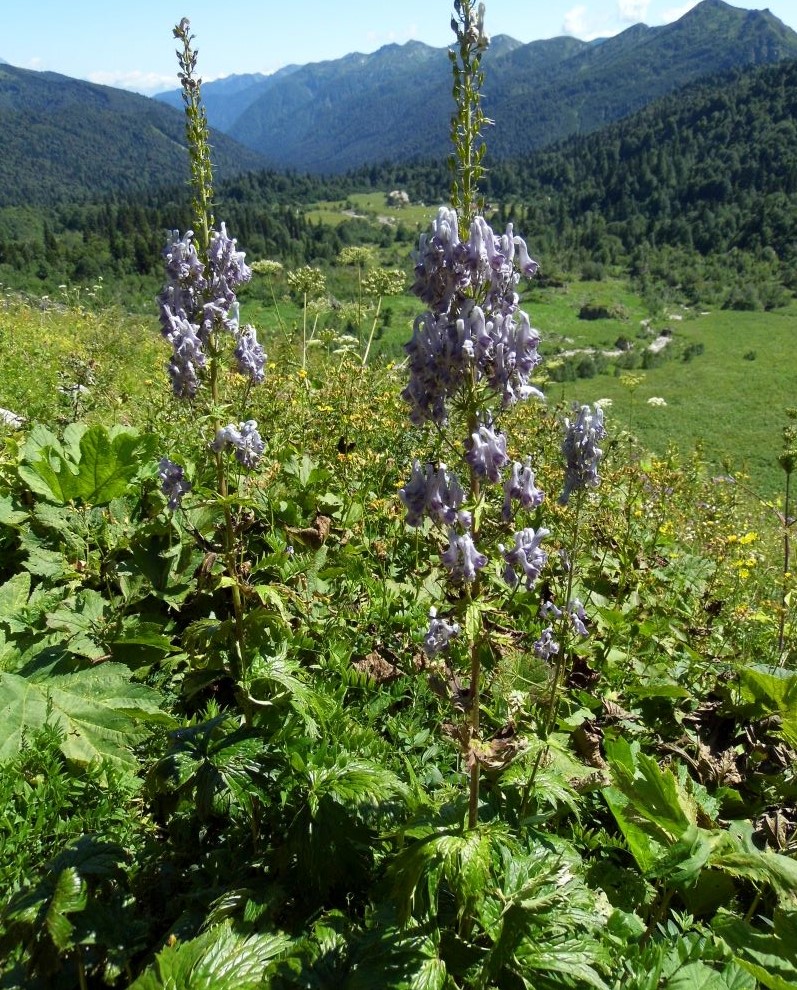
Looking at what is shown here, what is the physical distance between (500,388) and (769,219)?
177 meters

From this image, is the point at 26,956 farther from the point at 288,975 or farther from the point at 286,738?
the point at 286,738

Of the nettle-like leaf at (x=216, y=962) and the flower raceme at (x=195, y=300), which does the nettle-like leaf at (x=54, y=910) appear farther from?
the flower raceme at (x=195, y=300)

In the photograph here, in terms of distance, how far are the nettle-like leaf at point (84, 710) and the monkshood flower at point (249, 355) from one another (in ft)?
5.93

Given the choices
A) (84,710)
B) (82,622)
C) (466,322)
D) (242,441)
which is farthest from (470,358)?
(82,622)

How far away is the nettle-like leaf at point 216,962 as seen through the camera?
226 centimetres

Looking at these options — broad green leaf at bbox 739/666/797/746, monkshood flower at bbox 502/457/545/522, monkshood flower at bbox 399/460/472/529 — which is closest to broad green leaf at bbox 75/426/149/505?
monkshood flower at bbox 399/460/472/529

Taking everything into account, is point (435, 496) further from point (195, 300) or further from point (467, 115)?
point (195, 300)

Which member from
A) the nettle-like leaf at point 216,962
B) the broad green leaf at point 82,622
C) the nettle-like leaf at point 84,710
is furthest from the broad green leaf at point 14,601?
the nettle-like leaf at point 216,962

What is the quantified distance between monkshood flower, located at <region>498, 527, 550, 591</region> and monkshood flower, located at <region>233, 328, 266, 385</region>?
184 cm

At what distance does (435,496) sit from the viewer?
2.56m

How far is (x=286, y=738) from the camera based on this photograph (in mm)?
3131

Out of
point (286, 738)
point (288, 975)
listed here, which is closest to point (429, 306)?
point (286, 738)

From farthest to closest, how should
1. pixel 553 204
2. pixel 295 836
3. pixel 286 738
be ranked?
pixel 553 204 → pixel 286 738 → pixel 295 836

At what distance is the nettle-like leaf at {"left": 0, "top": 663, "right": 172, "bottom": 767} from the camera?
3.45 meters
